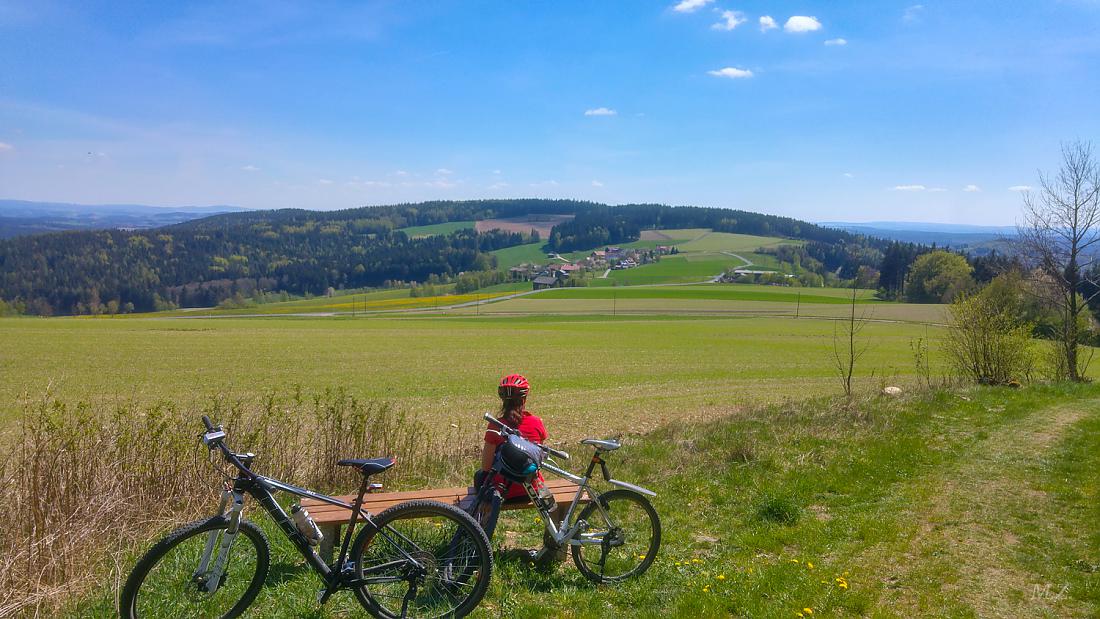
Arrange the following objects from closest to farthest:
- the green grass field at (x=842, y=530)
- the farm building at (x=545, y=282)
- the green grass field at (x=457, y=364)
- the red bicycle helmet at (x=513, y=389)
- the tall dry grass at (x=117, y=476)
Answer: the tall dry grass at (x=117, y=476)
the green grass field at (x=842, y=530)
the red bicycle helmet at (x=513, y=389)
the green grass field at (x=457, y=364)
the farm building at (x=545, y=282)

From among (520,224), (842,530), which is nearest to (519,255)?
(520,224)

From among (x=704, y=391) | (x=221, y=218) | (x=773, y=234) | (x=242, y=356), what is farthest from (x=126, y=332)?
(x=221, y=218)

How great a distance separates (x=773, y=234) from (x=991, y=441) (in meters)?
159

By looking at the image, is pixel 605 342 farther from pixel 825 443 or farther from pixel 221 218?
pixel 221 218

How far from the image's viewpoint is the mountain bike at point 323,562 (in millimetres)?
3561

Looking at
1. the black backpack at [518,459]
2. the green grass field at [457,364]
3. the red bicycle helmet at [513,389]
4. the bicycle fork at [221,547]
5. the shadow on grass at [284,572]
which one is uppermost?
the red bicycle helmet at [513,389]

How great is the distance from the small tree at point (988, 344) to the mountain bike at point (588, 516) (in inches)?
620

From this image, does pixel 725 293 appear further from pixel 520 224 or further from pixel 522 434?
pixel 520 224

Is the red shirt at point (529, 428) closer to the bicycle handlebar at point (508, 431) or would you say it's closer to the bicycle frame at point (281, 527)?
the bicycle handlebar at point (508, 431)

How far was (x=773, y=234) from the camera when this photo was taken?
158000 mm

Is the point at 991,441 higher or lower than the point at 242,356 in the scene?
higher

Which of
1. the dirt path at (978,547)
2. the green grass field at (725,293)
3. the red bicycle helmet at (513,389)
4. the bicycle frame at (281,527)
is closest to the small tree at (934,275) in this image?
the green grass field at (725,293)

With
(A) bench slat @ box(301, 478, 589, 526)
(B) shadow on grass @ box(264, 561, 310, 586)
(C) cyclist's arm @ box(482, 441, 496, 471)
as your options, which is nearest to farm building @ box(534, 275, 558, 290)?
(A) bench slat @ box(301, 478, 589, 526)

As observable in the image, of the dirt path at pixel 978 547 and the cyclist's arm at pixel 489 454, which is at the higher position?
the cyclist's arm at pixel 489 454
